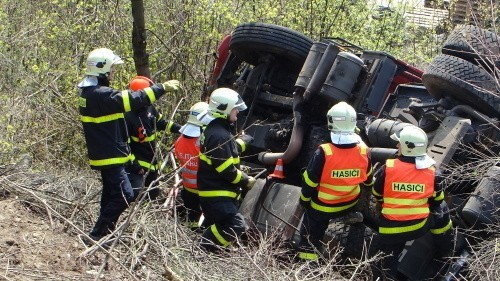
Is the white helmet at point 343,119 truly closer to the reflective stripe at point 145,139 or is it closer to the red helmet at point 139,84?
the reflective stripe at point 145,139

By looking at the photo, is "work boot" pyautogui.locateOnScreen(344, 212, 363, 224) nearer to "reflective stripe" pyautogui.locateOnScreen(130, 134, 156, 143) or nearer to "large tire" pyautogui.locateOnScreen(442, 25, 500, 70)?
"large tire" pyautogui.locateOnScreen(442, 25, 500, 70)

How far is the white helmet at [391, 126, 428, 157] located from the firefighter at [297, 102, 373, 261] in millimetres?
345

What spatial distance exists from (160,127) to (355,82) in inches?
74.3

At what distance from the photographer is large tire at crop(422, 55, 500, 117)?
6.44 m

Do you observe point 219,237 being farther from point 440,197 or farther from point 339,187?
point 440,197

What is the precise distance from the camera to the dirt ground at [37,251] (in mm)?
4715

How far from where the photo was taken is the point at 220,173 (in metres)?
6.19

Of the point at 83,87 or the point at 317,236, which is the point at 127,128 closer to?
the point at 83,87

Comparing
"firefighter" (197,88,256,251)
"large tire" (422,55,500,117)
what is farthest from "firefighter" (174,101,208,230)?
"large tire" (422,55,500,117)

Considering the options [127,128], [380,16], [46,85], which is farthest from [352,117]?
[380,16]

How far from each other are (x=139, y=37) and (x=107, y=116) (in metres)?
1.86

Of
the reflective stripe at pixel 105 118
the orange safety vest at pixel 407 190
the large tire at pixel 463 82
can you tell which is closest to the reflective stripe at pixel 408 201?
the orange safety vest at pixel 407 190

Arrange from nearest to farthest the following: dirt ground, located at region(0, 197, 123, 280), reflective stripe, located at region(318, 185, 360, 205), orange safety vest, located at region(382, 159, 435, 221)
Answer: dirt ground, located at region(0, 197, 123, 280)
orange safety vest, located at region(382, 159, 435, 221)
reflective stripe, located at region(318, 185, 360, 205)

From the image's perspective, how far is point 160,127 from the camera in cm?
738
